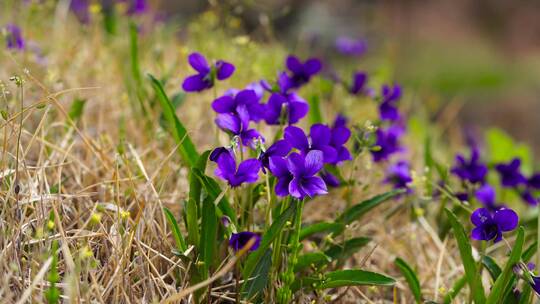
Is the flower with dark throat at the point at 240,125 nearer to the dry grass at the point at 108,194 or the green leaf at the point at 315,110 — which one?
the dry grass at the point at 108,194

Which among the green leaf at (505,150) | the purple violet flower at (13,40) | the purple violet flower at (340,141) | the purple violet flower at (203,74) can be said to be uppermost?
the purple violet flower at (13,40)

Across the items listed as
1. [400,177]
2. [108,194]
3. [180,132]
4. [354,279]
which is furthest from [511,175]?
[108,194]

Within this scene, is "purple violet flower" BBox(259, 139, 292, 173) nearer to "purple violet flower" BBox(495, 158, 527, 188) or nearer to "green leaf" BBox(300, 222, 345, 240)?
"green leaf" BBox(300, 222, 345, 240)

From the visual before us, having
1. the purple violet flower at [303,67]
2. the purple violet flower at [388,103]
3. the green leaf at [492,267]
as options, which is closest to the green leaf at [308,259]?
the green leaf at [492,267]

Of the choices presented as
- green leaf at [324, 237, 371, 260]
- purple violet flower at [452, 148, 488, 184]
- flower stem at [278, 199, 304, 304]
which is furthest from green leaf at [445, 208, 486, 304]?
purple violet flower at [452, 148, 488, 184]

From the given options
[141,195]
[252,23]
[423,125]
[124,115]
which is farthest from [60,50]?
[252,23]

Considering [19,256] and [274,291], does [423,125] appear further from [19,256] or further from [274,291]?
[19,256]
